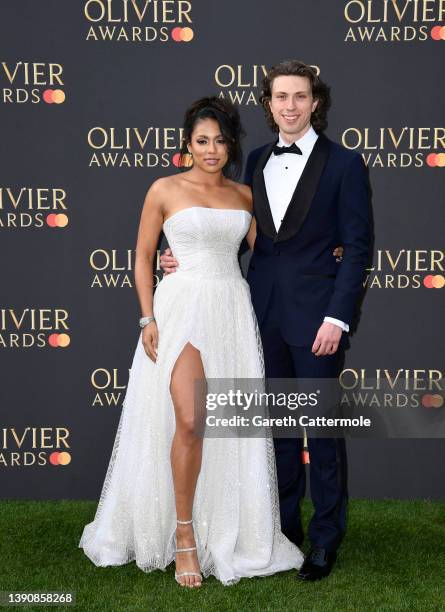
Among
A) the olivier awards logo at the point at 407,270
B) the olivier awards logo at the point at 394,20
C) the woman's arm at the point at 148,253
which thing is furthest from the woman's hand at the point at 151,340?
the olivier awards logo at the point at 394,20

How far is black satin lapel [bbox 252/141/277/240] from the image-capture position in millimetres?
3078

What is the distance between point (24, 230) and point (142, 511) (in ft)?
5.68

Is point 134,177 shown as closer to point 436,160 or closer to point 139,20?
point 139,20

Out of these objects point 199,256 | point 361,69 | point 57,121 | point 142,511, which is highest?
point 361,69

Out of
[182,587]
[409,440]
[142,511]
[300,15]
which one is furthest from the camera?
[409,440]

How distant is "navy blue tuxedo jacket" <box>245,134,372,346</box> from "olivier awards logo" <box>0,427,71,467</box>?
1666 millimetres

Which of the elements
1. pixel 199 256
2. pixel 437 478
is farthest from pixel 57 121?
pixel 437 478

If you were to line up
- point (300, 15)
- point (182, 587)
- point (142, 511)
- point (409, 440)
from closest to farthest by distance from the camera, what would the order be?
point (182, 587)
point (142, 511)
point (300, 15)
point (409, 440)

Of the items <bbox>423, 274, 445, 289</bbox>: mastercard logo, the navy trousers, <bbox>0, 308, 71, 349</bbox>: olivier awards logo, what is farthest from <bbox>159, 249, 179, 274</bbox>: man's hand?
<bbox>423, 274, 445, 289</bbox>: mastercard logo

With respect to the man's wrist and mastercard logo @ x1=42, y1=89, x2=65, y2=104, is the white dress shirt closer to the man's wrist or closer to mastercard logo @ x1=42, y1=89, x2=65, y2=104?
the man's wrist

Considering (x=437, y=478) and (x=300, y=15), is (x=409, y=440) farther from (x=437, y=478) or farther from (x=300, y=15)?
(x=300, y=15)

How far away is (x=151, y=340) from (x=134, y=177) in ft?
3.98

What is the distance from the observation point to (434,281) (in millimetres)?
3967

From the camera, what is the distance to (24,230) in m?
3.97
